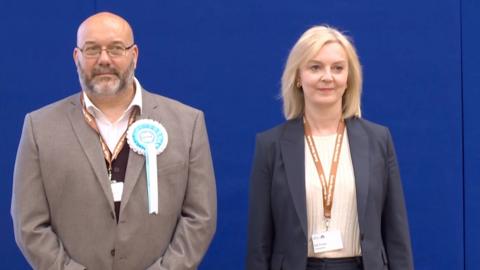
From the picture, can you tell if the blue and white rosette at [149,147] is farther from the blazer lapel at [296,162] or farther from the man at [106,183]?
the blazer lapel at [296,162]

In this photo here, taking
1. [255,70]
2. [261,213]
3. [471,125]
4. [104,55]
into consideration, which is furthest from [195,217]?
[471,125]

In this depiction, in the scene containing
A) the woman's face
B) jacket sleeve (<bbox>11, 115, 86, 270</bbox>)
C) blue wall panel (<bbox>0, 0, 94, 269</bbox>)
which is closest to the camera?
jacket sleeve (<bbox>11, 115, 86, 270</bbox>)

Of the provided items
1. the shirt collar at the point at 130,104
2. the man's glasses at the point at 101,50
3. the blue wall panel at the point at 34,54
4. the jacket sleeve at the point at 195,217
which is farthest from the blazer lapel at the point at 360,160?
the blue wall panel at the point at 34,54

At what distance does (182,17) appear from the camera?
390cm

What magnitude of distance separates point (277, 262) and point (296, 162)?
0.41 meters

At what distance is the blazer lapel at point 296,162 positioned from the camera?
2.85m

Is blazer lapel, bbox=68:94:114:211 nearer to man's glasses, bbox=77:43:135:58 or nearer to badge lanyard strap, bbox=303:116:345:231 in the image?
man's glasses, bbox=77:43:135:58

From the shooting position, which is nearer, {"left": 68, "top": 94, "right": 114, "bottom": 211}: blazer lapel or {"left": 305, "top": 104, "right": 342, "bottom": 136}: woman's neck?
{"left": 68, "top": 94, "right": 114, "bottom": 211}: blazer lapel

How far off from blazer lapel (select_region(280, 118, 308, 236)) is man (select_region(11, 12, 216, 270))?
0.33 meters

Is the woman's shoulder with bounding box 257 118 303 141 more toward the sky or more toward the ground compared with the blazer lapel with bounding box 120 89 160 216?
more toward the sky

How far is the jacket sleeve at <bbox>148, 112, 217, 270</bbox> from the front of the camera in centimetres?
288

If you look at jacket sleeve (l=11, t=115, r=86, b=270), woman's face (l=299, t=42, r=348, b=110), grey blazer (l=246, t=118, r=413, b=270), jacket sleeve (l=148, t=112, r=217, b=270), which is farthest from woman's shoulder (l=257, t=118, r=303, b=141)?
jacket sleeve (l=11, t=115, r=86, b=270)

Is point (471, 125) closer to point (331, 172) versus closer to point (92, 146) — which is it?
point (331, 172)

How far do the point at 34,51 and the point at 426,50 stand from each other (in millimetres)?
2076
